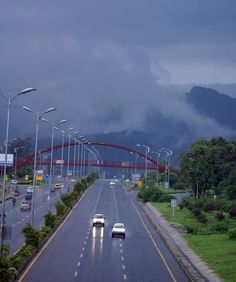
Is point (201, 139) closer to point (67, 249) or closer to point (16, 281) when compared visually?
point (67, 249)

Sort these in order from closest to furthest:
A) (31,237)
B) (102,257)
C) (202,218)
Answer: (102,257), (31,237), (202,218)

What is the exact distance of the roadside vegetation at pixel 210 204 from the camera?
48.1m

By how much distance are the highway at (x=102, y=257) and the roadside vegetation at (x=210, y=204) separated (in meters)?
2.76

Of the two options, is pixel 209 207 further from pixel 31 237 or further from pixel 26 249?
pixel 26 249

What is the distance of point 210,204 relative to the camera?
9212 centimetres

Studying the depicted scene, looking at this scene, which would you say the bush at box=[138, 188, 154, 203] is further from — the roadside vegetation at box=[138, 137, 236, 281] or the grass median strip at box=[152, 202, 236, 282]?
the grass median strip at box=[152, 202, 236, 282]

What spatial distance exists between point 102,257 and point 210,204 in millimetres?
47843

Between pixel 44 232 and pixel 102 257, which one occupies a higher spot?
pixel 44 232

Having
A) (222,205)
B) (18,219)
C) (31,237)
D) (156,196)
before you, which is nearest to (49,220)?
(18,219)

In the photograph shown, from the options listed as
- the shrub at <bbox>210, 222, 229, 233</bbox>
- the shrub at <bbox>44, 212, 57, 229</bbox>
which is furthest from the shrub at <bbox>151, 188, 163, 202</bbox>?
the shrub at <bbox>44, 212, 57, 229</bbox>

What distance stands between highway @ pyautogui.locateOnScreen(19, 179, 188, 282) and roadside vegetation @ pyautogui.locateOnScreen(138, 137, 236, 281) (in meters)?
2.76

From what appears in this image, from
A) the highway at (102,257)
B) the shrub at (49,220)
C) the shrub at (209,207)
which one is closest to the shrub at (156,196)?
the shrub at (209,207)

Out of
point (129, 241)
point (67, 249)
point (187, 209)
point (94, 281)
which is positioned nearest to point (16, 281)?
point (94, 281)

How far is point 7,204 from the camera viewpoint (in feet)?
327
